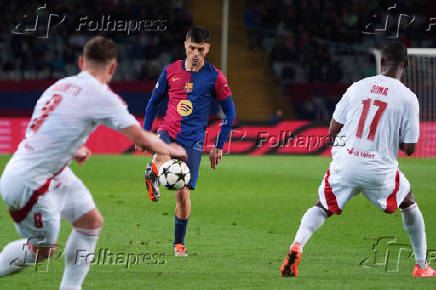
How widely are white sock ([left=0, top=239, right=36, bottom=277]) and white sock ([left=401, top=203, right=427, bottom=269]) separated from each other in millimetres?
3333

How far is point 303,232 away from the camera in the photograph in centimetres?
678

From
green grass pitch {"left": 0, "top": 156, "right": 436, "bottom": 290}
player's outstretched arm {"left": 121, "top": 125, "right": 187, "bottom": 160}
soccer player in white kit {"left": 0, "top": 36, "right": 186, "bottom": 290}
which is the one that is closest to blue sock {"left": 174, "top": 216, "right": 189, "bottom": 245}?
green grass pitch {"left": 0, "top": 156, "right": 436, "bottom": 290}

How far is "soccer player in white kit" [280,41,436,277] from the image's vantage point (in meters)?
6.68

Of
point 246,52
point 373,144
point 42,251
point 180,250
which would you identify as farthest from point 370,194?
point 246,52

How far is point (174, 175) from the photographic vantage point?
25.7ft

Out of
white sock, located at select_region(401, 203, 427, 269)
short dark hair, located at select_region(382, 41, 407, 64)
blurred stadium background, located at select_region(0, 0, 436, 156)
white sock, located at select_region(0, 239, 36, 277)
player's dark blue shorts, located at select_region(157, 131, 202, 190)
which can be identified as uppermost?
blurred stadium background, located at select_region(0, 0, 436, 156)

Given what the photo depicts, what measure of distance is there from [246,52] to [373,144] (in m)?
24.8

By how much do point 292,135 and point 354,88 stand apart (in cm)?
1605

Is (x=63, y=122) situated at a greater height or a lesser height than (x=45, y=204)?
greater

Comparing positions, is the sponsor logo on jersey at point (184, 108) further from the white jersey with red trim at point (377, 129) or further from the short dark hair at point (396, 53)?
the short dark hair at point (396, 53)

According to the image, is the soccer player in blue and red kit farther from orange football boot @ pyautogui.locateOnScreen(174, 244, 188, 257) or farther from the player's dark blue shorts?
orange football boot @ pyautogui.locateOnScreen(174, 244, 188, 257)

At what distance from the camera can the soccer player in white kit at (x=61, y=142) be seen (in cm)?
515

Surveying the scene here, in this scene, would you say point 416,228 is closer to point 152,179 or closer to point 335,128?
point 335,128

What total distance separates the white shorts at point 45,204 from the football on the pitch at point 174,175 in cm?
235
